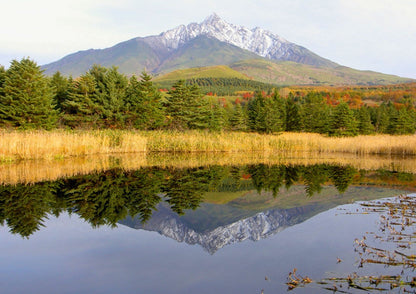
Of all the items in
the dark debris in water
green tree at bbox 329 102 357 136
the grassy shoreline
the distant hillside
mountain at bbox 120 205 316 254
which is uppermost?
the distant hillside

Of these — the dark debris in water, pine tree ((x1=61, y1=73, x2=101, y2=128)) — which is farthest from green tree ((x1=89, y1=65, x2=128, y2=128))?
the dark debris in water

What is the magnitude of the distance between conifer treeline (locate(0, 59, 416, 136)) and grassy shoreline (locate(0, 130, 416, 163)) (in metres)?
5.62

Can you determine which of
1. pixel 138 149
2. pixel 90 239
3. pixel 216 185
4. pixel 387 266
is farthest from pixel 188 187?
pixel 138 149

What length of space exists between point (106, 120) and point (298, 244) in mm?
25205

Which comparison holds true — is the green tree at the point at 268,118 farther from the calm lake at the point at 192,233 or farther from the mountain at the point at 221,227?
the mountain at the point at 221,227

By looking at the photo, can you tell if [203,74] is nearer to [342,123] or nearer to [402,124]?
[402,124]

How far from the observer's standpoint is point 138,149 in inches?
846

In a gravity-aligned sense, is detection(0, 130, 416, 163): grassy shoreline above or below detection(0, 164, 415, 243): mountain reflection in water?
above

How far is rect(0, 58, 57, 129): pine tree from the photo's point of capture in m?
23.4

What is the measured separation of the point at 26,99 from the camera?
23.6m

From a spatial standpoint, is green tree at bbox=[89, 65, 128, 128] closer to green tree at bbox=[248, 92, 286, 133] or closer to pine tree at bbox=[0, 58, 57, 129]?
pine tree at bbox=[0, 58, 57, 129]

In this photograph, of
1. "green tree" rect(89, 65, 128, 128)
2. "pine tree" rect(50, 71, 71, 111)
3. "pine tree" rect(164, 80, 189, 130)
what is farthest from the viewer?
"pine tree" rect(164, 80, 189, 130)

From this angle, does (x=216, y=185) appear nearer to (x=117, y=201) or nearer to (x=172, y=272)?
(x=117, y=201)

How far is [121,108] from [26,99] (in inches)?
303
